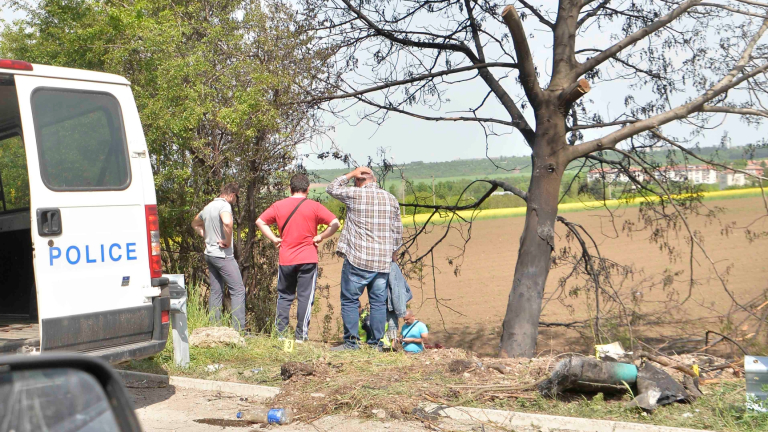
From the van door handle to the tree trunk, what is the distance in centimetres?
511

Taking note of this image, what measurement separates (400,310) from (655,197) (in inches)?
180

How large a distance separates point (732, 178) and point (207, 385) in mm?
6911

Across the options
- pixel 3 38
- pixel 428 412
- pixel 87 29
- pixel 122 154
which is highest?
pixel 3 38

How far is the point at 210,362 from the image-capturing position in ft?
22.1

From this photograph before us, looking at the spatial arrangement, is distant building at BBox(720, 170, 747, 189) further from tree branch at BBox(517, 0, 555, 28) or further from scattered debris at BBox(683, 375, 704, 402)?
scattered debris at BBox(683, 375, 704, 402)

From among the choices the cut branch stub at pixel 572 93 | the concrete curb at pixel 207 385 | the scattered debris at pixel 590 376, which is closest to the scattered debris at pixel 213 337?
the concrete curb at pixel 207 385

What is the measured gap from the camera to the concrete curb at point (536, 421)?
4.42m

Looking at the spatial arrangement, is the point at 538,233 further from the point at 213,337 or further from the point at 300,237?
the point at 213,337

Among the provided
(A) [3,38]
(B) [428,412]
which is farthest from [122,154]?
(A) [3,38]

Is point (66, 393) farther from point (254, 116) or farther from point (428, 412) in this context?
point (254, 116)

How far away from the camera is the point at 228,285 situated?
806 centimetres

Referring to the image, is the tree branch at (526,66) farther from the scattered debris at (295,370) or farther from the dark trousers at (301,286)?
the scattered debris at (295,370)

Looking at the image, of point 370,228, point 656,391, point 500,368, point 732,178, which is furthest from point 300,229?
point 732,178

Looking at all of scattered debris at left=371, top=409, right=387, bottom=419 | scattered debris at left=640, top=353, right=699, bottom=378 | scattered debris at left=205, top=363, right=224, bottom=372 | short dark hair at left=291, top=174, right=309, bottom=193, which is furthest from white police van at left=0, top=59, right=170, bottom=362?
scattered debris at left=640, top=353, right=699, bottom=378
